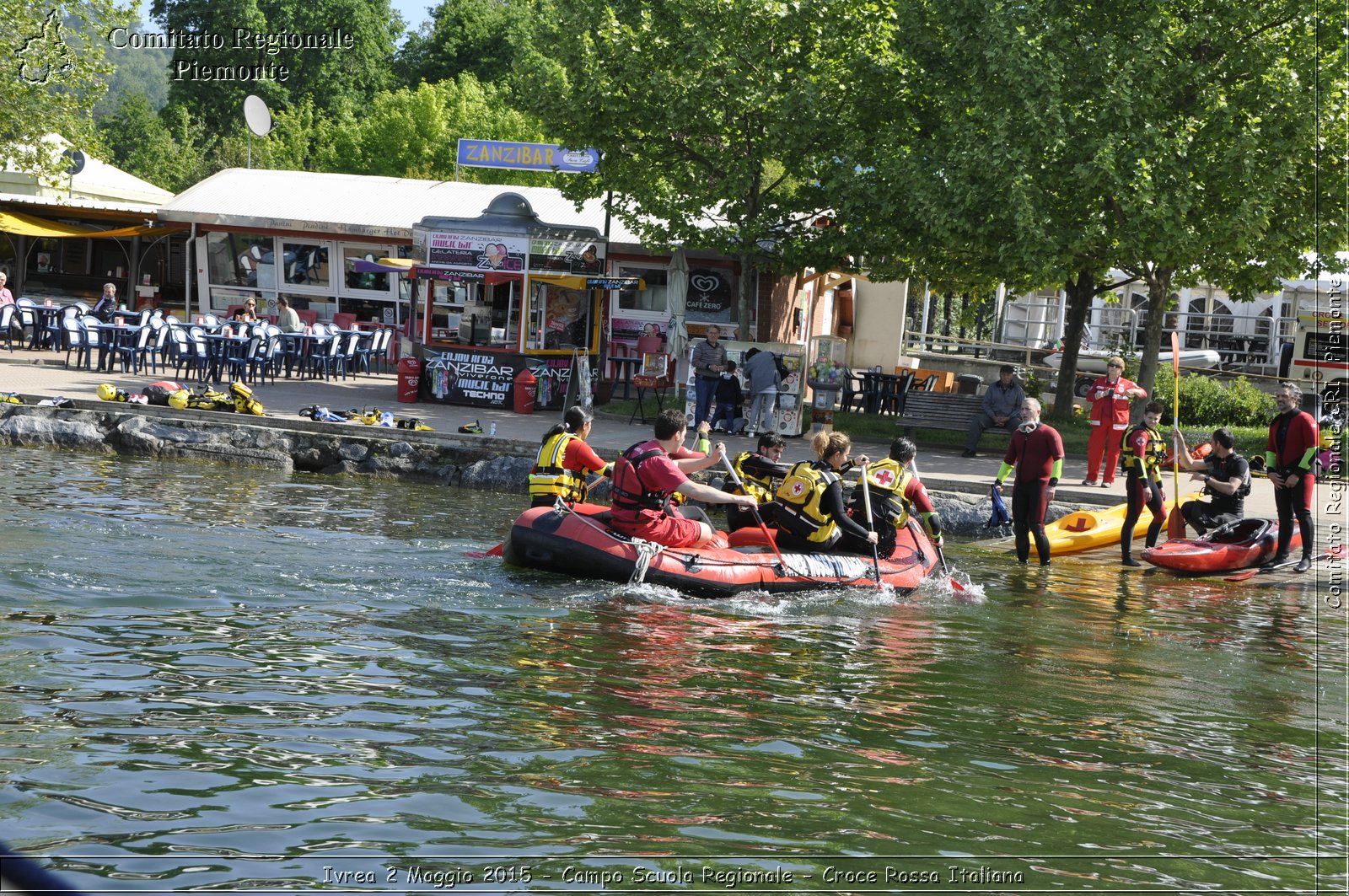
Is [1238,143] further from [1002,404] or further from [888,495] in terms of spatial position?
[888,495]

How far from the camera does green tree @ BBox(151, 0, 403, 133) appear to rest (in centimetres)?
5719

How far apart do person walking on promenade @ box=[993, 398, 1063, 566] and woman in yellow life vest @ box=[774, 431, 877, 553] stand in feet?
9.10

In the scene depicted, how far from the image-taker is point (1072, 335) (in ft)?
76.7

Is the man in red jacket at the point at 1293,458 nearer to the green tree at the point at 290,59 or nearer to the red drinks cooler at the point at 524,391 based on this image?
the red drinks cooler at the point at 524,391

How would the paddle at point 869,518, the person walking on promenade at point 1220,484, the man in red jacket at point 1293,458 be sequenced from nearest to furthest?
the paddle at point 869,518 < the man in red jacket at point 1293,458 < the person walking on promenade at point 1220,484

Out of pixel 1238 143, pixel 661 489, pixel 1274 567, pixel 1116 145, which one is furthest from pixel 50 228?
pixel 1274 567

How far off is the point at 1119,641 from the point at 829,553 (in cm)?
280

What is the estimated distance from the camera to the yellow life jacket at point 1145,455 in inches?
573

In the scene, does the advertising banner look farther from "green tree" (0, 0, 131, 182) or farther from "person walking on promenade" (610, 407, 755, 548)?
"person walking on promenade" (610, 407, 755, 548)

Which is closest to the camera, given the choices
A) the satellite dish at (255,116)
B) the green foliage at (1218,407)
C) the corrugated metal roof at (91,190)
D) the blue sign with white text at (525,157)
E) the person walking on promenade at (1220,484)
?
the person walking on promenade at (1220,484)

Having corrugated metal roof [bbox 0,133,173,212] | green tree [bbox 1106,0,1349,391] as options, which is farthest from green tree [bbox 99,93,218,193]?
green tree [bbox 1106,0,1349,391]

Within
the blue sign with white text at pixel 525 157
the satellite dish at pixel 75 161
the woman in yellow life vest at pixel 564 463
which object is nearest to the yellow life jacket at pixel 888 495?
the woman in yellow life vest at pixel 564 463

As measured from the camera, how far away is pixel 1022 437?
1434cm

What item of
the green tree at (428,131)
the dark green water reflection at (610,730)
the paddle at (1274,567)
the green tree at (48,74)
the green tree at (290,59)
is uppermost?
the green tree at (290,59)
